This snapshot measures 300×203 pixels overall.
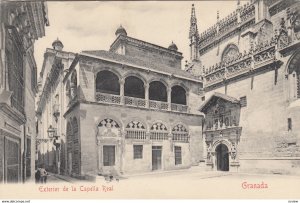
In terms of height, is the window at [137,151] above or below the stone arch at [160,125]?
below

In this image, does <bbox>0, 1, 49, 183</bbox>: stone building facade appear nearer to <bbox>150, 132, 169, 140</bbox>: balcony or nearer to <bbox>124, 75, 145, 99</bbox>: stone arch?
<bbox>150, 132, 169, 140</bbox>: balcony

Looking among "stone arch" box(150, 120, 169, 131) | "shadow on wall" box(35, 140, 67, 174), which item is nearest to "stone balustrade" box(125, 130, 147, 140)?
"stone arch" box(150, 120, 169, 131)

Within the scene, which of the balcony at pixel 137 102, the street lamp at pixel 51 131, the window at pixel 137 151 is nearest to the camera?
the balcony at pixel 137 102

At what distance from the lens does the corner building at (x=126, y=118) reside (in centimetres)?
1609

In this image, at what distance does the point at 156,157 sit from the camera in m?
18.6

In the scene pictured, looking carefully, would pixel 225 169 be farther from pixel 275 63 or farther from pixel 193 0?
pixel 193 0

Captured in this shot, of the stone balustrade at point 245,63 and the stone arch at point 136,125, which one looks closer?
the stone balustrade at point 245,63

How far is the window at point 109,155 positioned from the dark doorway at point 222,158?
641cm

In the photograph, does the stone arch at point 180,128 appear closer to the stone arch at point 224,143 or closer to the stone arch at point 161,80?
the stone arch at point 161,80

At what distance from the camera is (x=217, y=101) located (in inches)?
677

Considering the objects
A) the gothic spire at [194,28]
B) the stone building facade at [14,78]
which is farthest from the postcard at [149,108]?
the gothic spire at [194,28]

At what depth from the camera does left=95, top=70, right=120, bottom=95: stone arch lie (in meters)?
18.7

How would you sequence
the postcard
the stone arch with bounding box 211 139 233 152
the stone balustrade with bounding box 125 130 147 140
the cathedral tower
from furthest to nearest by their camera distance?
the cathedral tower, the stone balustrade with bounding box 125 130 147 140, the stone arch with bounding box 211 139 233 152, the postcard

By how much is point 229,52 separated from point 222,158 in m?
10.1
